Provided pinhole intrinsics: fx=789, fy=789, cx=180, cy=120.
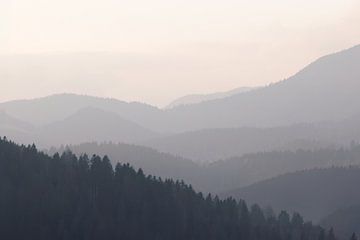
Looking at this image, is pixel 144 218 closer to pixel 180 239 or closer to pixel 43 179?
pixel 180 239

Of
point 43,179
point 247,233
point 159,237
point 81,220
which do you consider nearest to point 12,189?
point 43,179

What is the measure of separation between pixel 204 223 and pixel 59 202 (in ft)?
127

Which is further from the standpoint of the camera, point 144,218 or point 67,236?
point 144,218

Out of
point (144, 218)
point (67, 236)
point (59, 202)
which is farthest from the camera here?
point (144, 218)

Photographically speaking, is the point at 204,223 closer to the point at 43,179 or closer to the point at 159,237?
the point at 159,237

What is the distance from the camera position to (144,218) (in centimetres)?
18988

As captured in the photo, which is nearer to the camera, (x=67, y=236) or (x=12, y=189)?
(x=67, y=236)

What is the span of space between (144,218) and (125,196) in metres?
10.5

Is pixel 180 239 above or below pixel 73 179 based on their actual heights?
below

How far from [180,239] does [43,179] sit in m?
37.5

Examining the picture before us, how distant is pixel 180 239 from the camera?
184 meters

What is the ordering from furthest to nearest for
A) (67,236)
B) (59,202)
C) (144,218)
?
(144,218), (59,202), (67,236)

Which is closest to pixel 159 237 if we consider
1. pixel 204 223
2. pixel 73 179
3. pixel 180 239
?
Answer: pixel 180 239

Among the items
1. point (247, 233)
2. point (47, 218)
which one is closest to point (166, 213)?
point (247, 233)
